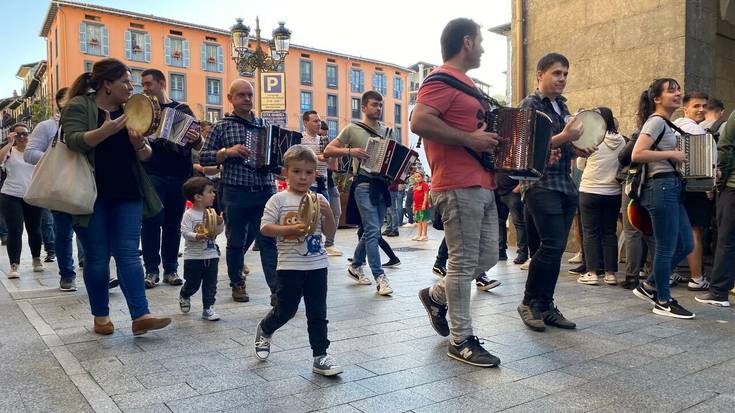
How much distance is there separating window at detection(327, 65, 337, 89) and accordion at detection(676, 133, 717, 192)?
66768mm

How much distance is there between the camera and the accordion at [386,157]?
6.10 m

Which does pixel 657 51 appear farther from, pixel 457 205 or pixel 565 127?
pixel 457 205

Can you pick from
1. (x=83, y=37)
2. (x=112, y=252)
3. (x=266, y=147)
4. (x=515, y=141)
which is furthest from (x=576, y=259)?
(x=83, y=37)

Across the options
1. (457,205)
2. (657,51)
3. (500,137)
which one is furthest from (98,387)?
(657,51)

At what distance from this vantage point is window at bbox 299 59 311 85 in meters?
67.7

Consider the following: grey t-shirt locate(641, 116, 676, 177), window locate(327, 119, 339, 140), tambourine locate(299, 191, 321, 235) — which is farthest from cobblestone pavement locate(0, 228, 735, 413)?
window locate(327, 119, 339, 140)

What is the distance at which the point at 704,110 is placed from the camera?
622 cm

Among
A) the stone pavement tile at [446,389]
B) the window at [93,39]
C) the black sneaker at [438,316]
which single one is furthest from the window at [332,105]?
the stone pavement tile at [446,389]

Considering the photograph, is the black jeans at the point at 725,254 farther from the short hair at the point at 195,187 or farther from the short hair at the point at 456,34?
the short hair at the point at 195,187

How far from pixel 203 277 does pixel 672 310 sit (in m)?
3.95

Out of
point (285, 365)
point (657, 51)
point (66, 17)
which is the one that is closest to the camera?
point (285, 365)

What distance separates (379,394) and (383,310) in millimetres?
2097

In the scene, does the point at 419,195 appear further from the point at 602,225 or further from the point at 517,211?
the point at 602,225

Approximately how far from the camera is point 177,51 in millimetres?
59531
